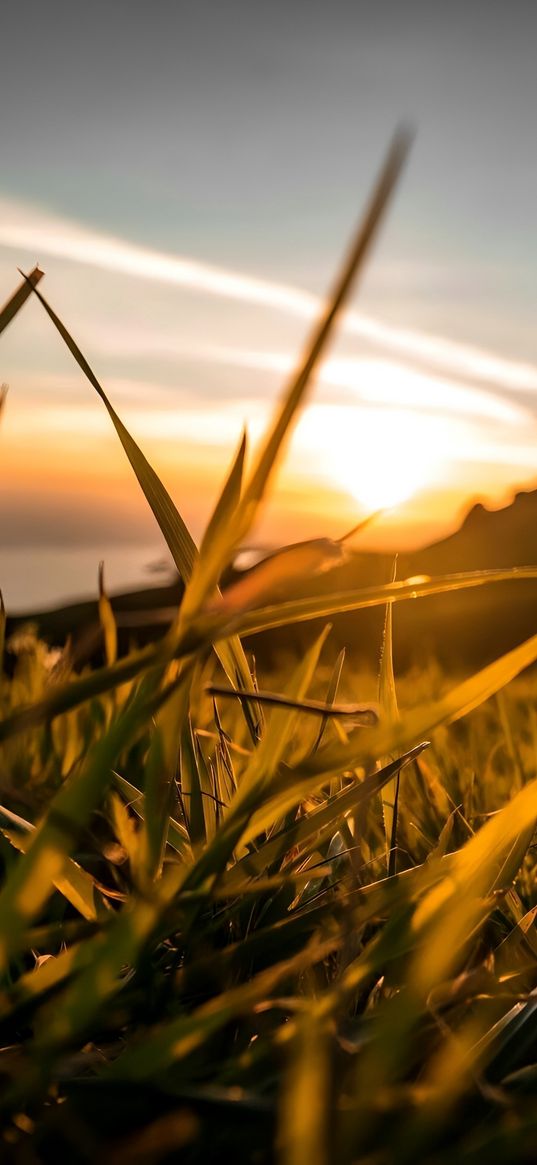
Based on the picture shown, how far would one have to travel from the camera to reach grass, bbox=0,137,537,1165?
277 mm

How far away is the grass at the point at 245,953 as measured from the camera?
0.28m

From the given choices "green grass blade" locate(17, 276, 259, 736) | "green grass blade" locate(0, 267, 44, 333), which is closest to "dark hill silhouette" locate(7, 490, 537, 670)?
"green grass blade" locate(17, 276, 259, 736)

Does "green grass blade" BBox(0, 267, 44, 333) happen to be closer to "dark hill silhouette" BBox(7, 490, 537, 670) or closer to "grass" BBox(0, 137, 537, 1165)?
"grass" BBox(0, 137, 537, 1165)

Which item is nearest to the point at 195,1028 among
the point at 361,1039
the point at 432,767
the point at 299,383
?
the point at 361,1039

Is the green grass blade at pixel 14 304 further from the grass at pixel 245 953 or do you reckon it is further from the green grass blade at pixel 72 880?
the green grass blade at pixel 72 880

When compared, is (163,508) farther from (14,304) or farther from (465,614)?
(465,614)

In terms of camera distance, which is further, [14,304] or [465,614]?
[465,614]

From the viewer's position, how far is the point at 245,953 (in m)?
0.40

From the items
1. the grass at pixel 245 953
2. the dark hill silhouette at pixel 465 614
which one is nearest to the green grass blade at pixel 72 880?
the grass at pixel 245 953

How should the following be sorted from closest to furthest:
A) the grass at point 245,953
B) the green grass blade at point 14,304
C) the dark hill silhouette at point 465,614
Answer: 1. the grass at point 245,953
2. the green grass blade at point 14,304
3. the dark hill silhouette at point 465,614

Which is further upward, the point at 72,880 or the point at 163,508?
the point at 163,508

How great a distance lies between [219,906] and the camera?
17.6 inches

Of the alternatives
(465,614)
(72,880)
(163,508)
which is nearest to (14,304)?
(163,508)

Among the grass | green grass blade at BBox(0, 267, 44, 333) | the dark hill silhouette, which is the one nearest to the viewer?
the grass
